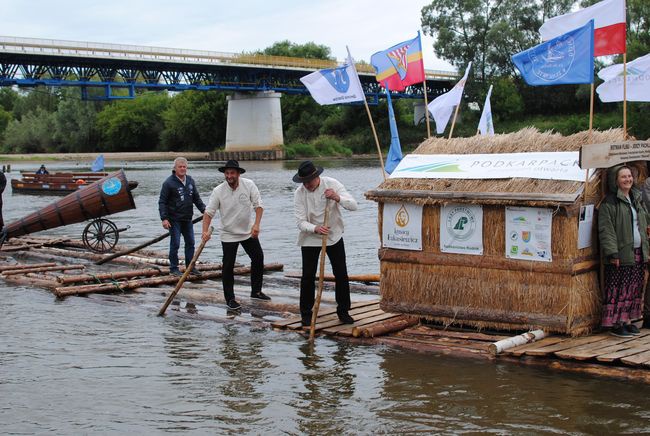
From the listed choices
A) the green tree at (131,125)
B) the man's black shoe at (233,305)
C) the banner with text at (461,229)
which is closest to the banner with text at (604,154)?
the banner with text at (461,229)

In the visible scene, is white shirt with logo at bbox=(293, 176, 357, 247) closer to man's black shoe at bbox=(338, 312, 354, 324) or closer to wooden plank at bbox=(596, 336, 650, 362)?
man's black shoe at bbox=(338, 312, 354, 324)

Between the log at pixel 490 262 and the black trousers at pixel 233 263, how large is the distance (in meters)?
2.52

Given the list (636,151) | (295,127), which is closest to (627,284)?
(636,151)

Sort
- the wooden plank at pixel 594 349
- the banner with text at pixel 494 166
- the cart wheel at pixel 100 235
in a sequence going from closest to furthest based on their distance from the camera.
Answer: the wooden plank at pixel 594 349 < the banner with text at pixel 494 166 < the cart wheel at pixel 100 235

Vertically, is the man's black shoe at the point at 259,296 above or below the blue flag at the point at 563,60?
below

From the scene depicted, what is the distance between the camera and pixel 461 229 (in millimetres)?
9258

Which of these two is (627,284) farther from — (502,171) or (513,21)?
(513,21)

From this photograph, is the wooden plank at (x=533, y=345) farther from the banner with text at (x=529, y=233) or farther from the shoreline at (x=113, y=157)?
the shoreline at (x=113, y=157)

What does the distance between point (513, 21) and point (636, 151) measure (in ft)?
261

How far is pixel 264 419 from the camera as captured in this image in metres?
7.45

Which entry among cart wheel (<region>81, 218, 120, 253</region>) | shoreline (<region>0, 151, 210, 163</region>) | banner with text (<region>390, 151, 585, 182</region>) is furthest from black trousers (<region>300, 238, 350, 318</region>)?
shoreline (<region>0, 151, 210, 163</region>)

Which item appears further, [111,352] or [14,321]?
[14,321]

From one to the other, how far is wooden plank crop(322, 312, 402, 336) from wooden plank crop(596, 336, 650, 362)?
2774 mm

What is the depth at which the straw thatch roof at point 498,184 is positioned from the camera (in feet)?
28.1
